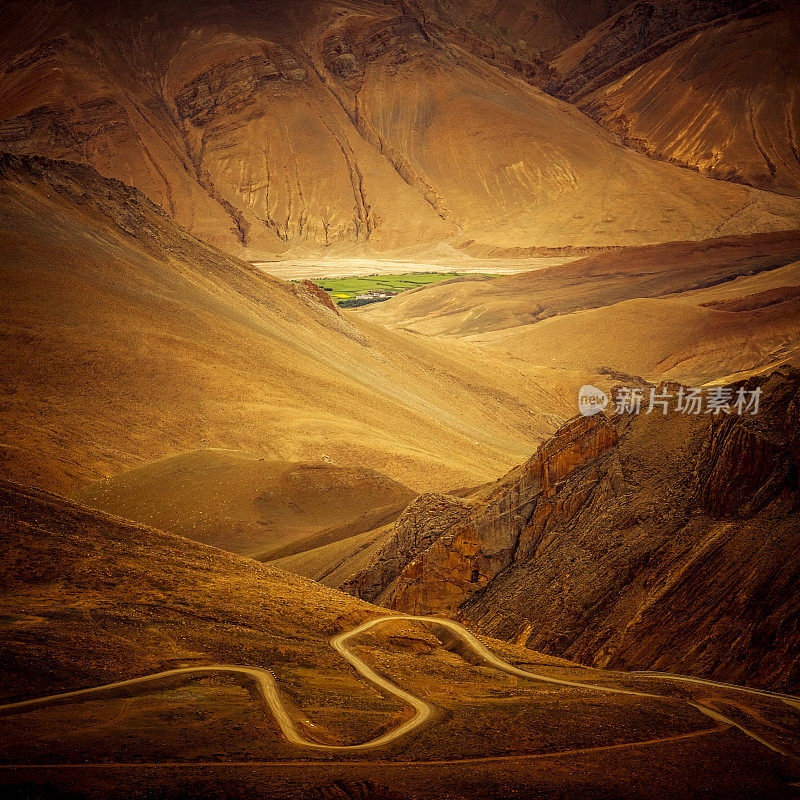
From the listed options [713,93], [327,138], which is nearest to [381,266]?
[327,138]

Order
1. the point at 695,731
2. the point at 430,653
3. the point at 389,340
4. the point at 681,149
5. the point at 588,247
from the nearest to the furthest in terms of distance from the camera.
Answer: the point at 695,731 < the point at 430,653 < the point at 389,340 < the point at 588,247 < the point at 681,149

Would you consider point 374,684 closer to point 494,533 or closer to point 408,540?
point 494,533

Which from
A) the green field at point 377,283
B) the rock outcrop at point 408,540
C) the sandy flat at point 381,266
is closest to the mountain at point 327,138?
the sandy flat at point 381,266

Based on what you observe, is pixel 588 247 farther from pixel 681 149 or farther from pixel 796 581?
pixel 796 581

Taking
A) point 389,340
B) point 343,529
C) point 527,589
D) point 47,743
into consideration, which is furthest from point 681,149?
point 47,743

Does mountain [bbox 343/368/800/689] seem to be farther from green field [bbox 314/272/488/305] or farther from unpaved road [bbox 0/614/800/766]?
green field [bbox 314/272/488/305]

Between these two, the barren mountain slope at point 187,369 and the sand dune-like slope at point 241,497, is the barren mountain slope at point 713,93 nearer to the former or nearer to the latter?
the barren mountain slope at point 187,369
